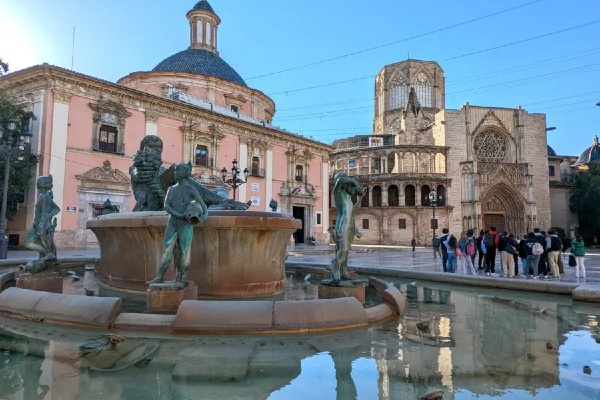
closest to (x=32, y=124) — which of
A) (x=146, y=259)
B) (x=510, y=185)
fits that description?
(x=146, y=259)

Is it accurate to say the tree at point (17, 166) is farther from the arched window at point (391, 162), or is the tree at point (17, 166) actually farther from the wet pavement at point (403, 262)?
the arched window at point (391, 162)

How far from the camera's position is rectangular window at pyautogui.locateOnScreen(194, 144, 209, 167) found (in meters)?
27.9

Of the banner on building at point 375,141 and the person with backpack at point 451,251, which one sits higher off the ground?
the banner on building at point 375,141

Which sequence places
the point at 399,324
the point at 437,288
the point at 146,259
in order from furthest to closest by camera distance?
the point at 437,288
the point at 146,259
the point at 399,324

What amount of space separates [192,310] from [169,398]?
4.65 ft

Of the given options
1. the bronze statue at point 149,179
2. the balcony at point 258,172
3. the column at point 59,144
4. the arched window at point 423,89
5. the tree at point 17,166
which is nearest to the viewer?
the bronze statue at point 149,179

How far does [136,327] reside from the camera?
407 cm

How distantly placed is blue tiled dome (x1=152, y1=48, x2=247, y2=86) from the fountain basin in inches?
1128

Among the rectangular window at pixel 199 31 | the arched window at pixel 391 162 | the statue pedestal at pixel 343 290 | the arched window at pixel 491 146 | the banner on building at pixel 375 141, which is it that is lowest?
the statue pedestal at pixel 343 290

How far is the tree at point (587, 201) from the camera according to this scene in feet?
134

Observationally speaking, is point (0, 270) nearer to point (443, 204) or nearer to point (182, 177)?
point (182, 177)

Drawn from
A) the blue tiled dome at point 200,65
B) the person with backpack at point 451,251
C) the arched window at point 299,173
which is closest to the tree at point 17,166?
the blue tiled dome at point 200,65

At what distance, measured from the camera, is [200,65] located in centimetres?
3431

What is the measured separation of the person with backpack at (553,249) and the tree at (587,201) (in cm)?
3671
